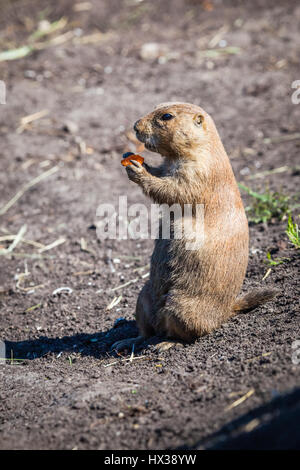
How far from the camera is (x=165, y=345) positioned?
385 centimetres

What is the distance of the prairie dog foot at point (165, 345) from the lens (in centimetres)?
382

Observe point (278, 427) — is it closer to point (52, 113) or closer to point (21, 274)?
point (21, 274)

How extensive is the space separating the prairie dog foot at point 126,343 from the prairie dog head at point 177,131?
1515 mm

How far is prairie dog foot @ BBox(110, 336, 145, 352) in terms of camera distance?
412cm

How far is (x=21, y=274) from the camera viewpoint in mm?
5559

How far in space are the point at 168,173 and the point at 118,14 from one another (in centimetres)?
799

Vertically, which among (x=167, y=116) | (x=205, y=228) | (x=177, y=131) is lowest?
(x=205, y=228)
